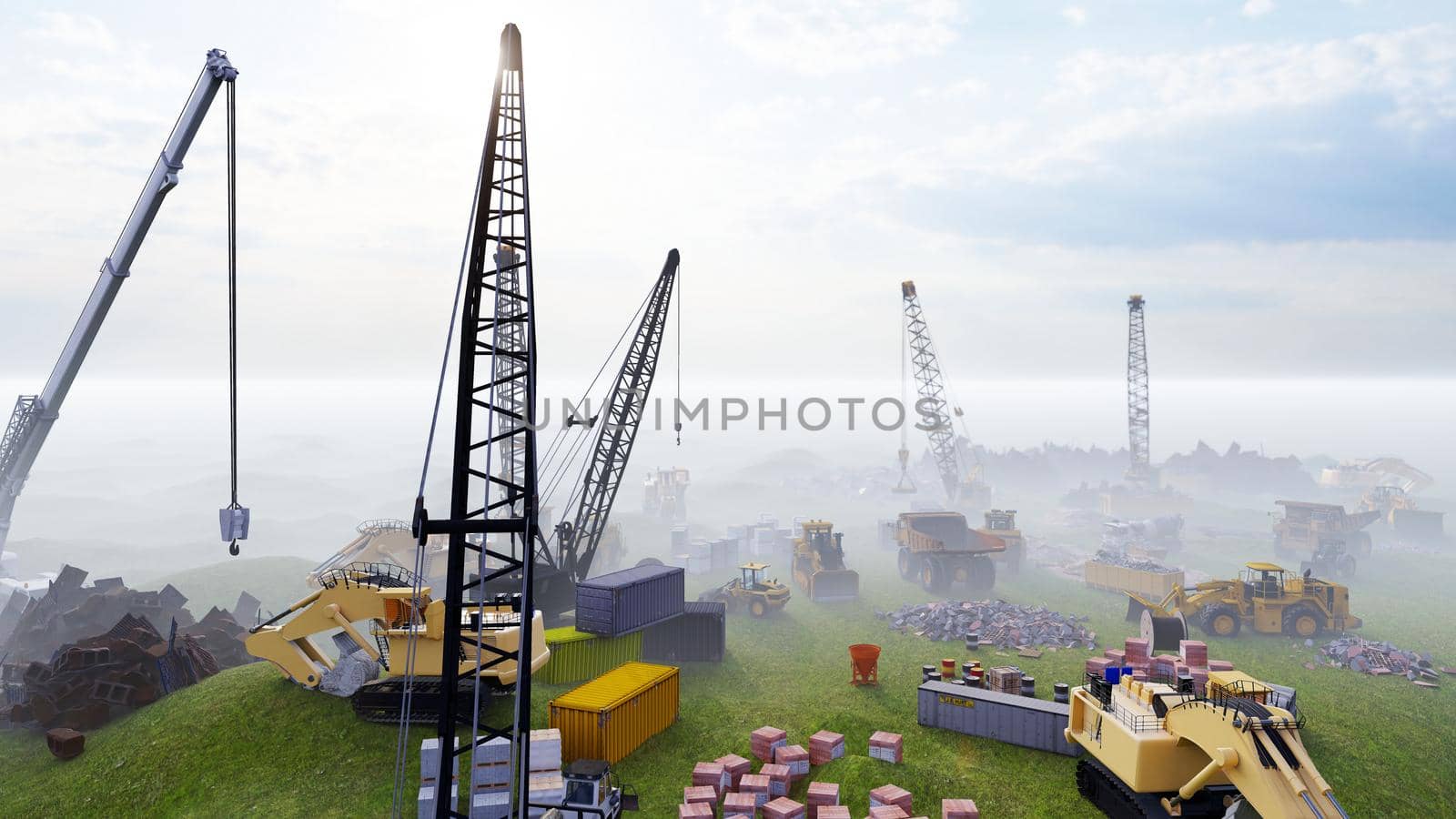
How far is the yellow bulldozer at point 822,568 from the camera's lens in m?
43.8

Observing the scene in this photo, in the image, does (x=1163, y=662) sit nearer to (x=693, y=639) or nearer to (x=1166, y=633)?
(x=1166, y=633)

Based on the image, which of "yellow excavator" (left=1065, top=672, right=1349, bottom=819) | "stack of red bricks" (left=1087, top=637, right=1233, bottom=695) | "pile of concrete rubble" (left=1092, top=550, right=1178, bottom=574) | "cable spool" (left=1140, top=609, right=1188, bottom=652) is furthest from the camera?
"pile of concrete rubble" (left=1092, top=550, right=1178, bottom=574)

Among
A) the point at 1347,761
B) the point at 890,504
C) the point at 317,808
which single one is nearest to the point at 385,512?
the point at 890,504

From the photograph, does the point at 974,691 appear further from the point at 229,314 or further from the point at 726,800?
the point at 229,314

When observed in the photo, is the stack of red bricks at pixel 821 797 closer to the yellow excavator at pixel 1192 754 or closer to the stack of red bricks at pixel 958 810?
the stack of red bricks at pixel 958 810

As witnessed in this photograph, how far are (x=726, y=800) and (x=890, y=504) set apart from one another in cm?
8071

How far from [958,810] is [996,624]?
1881 centimetres

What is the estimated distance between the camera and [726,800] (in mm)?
18562

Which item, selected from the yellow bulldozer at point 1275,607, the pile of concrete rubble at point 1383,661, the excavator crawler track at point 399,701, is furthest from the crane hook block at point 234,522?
the pile of concrete rubble at point 1383,661

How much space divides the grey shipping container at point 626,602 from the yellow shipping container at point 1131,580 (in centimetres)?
2678

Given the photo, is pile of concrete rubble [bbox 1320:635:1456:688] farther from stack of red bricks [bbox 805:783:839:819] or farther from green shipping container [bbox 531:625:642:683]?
green shipping container [bbox 531:625:642:683]

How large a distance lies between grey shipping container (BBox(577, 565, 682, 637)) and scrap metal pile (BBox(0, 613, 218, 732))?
547 inches

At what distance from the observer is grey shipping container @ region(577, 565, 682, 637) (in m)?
28.5

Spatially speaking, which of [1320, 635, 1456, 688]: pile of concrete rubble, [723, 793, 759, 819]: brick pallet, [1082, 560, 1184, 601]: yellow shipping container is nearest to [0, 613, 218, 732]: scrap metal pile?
[723, 793, 759, 819]: brick pallet
